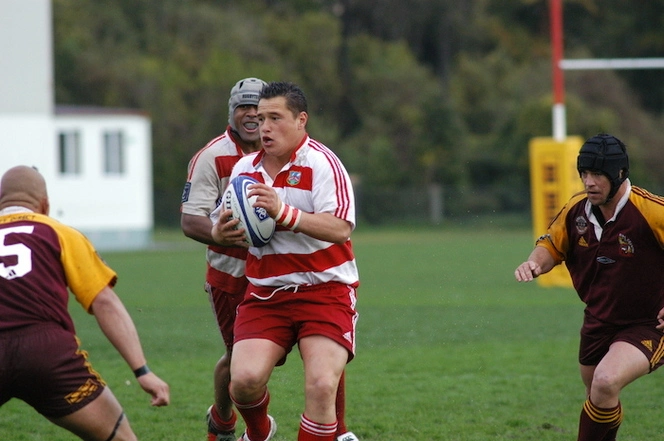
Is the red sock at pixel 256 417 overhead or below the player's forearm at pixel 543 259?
below

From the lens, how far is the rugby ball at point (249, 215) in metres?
5.57

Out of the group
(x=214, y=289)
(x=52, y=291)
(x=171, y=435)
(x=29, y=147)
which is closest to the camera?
(x=52, y=291)

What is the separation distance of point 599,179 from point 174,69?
4510cm

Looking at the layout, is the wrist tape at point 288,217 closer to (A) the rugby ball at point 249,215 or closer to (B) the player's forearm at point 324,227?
(B) the player's forearm at point 324,227

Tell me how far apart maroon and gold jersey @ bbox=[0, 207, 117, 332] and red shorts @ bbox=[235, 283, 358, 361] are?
1.17 meters

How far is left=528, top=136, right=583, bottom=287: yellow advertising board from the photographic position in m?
18.1

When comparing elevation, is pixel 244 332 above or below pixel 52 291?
below

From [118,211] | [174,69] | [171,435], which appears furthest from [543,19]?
[171,435]

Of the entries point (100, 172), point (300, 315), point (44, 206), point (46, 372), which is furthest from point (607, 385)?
point (100, 172)

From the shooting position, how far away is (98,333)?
1289 cm

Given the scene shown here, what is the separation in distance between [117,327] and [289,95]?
5.62 ft

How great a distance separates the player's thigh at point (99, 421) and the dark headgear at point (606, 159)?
274 centimetres

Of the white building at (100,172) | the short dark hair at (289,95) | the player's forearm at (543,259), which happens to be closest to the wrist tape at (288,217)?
the short dark hair at (289,95)

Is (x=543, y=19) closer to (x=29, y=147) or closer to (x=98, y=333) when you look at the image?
(x=29, y=147)
